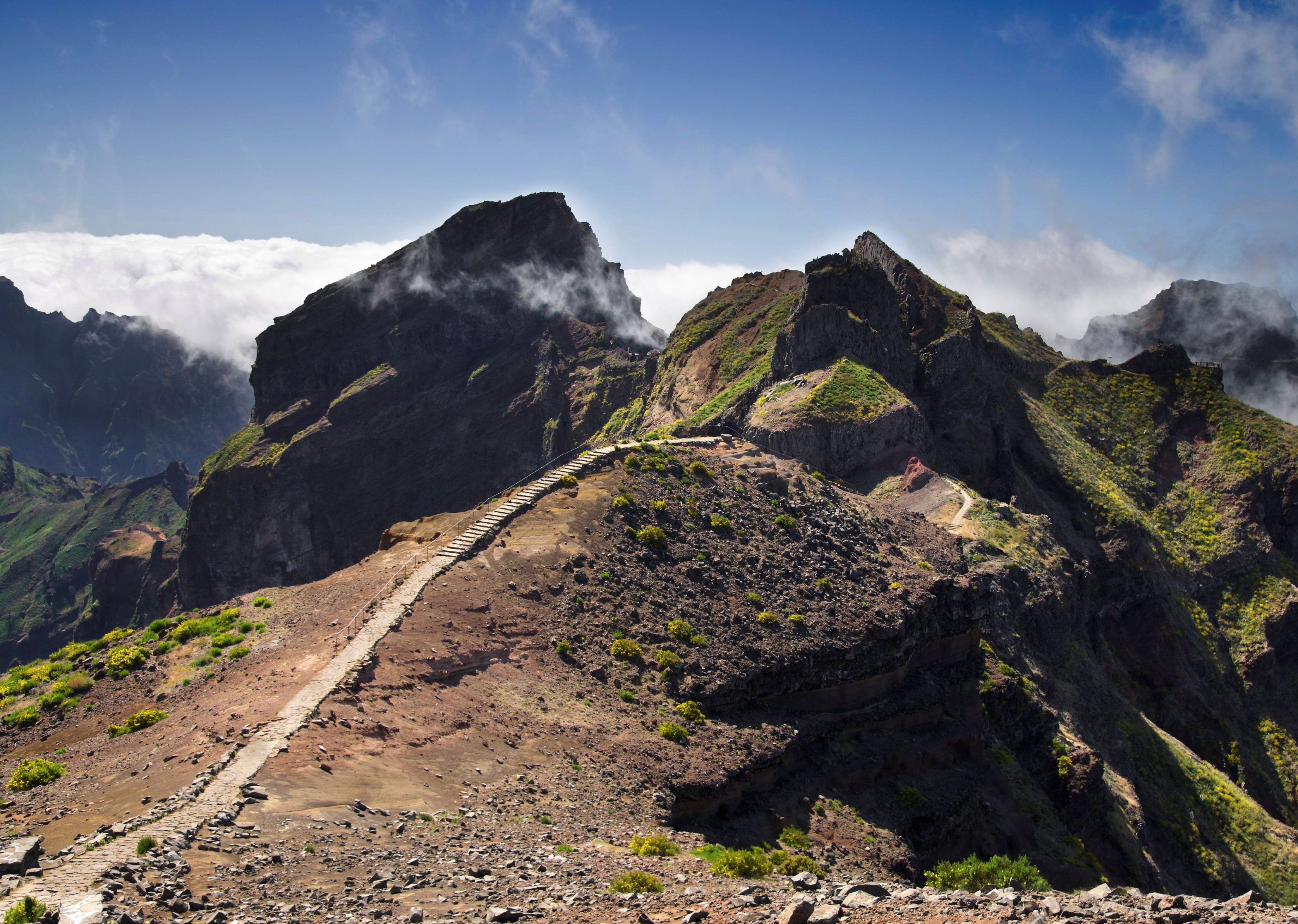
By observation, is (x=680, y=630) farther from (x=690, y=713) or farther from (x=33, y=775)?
(x=33, y=775)

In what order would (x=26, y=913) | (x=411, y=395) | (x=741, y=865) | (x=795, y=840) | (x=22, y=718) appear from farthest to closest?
(x=411, y=395)
(x=795, y=840)
(x=22, y=718)
(x=741, y=865)
(x=26, y=913)

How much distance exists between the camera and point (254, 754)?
1150 inches

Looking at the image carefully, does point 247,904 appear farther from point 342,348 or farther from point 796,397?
point 342,348

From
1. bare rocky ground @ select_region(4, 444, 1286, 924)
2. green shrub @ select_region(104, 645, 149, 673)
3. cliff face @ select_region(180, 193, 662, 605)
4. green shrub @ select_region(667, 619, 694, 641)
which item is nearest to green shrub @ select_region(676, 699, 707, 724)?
bare rocky ground @ select_region(4, 444, 1286, 924)

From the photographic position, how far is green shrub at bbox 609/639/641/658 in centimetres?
4253

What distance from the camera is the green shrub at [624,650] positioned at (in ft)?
140

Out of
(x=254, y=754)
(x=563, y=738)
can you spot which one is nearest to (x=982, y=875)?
(x=563, y=738)

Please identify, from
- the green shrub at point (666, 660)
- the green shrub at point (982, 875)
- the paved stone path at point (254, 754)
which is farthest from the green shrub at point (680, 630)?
the green shrub at point (982, 875)

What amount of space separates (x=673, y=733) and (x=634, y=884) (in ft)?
44.1

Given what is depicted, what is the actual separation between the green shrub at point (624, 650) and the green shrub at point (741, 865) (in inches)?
528

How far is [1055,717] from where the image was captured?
200 feet

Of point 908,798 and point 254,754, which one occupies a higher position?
point 254,754

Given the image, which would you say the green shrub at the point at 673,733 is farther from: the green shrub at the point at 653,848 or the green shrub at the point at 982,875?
the green shrub at the point at 982,875

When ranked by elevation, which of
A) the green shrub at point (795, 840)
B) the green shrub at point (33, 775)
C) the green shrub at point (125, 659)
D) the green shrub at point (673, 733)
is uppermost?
the green shrub at point (125, 659)
